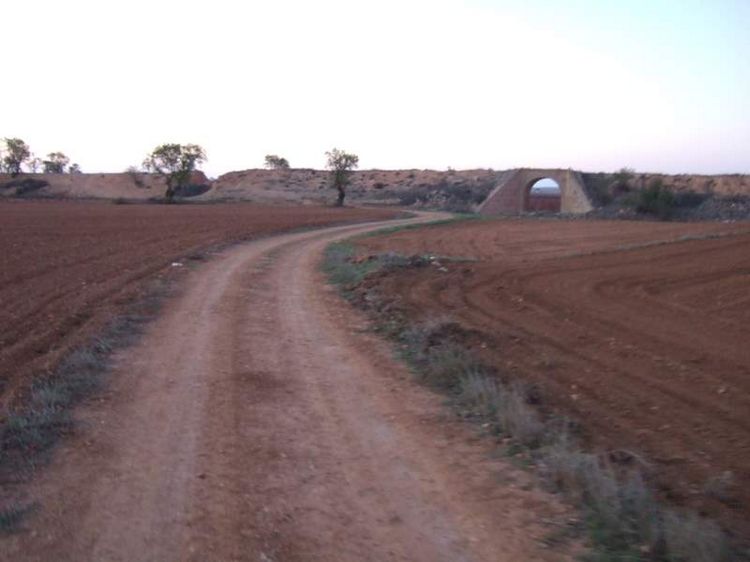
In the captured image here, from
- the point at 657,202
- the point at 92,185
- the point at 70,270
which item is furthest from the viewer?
the point at 92,185

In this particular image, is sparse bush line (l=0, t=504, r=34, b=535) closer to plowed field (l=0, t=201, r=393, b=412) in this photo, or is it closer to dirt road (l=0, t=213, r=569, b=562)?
dirt road (l=0, t=213, r=569, b=562)

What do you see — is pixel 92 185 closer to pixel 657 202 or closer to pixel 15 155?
pixel 15 155

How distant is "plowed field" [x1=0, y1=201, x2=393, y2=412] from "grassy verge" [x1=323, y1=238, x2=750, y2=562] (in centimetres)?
529

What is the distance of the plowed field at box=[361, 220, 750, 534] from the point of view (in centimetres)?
813

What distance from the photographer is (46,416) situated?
882 cm

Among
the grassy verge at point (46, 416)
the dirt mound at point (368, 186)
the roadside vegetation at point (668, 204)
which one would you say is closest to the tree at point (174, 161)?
the dirt mound at point (368, 186)

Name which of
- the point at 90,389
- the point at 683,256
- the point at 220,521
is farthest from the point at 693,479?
the point at 683,256

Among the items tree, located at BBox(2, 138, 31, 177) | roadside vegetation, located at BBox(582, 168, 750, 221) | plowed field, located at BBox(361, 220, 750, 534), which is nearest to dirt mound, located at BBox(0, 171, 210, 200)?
tree, located at BBox(2, 138, 31, 177)

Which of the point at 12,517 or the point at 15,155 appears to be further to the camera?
the point at 15,155

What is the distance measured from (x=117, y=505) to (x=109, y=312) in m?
9.57

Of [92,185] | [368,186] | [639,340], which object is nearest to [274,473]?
[639,340]

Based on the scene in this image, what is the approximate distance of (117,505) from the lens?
21.6ft

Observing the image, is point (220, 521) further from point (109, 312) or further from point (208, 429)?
point (109, 312)

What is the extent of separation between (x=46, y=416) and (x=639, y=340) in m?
8.93
